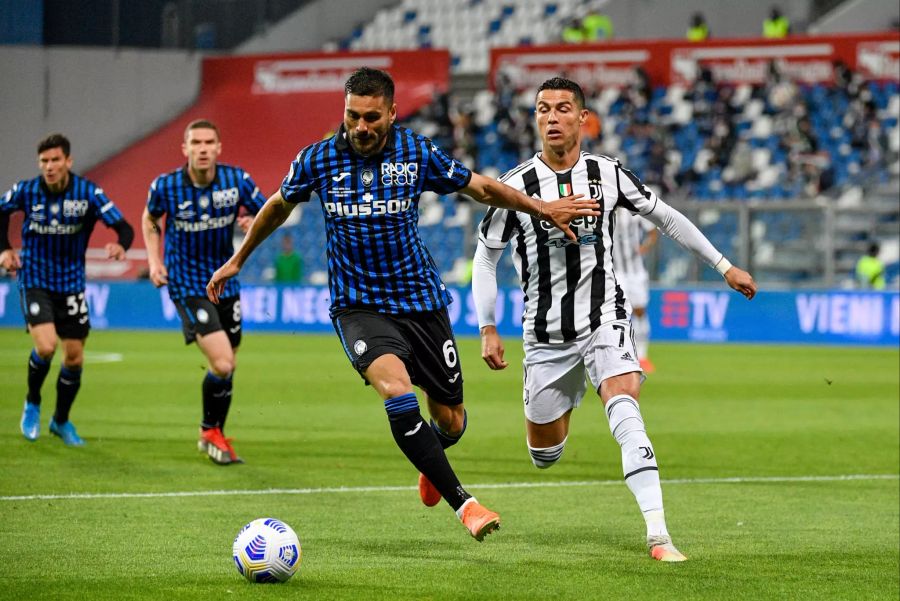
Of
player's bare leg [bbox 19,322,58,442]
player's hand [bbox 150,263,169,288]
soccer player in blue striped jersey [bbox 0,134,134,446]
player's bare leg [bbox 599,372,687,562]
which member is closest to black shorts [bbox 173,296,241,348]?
player's hand [bbox 150,263,169,288]

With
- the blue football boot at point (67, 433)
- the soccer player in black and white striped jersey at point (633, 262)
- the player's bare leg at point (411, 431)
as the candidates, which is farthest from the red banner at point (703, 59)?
the player's bare leg at point (411, 431)

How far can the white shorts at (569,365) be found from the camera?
6.79 m

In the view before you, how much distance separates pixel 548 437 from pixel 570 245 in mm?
1037

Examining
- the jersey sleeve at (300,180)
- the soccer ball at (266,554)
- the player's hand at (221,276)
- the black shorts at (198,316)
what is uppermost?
the jersey sleeve at (300,180)

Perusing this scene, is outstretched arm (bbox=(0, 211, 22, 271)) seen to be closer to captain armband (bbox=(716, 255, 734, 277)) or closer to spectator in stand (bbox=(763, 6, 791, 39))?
captain armband (bbox=(716, 255, 734, 277))

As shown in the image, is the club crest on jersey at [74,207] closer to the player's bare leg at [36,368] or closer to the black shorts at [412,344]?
the player's bare leg at [36,368]

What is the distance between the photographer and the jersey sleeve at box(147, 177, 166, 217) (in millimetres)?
10062

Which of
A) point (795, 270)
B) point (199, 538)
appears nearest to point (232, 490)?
point (199, 538)

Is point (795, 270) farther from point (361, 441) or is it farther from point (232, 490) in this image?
A: point (232, 490)

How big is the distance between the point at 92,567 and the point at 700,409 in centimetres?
863

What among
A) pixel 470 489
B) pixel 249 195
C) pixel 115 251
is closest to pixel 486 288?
pixel 470 489

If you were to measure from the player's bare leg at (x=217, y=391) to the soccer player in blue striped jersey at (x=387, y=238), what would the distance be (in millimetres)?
3104

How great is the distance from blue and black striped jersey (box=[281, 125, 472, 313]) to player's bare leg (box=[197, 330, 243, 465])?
325 cm

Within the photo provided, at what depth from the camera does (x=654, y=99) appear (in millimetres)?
29797
